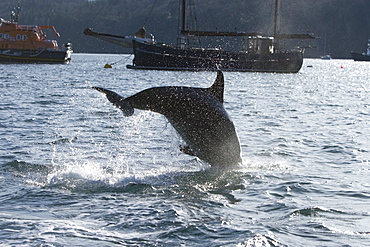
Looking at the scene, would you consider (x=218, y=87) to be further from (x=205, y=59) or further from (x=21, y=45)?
(x=21, y=45)

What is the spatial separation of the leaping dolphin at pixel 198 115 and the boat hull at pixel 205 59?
5865 cm

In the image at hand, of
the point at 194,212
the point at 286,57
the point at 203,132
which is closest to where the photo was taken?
the point at 194,212

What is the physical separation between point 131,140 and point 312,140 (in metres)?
5.88

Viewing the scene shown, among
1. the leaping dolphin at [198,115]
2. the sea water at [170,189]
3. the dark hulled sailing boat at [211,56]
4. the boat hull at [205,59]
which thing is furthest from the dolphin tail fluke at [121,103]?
the dark hulled sailing boat at [211,56]

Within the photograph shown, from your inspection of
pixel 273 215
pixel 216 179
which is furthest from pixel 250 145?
pixel 273 215

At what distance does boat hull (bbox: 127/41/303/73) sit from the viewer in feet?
235

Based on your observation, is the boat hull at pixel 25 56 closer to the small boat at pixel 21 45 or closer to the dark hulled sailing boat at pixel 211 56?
the small boat at pixel 21 45

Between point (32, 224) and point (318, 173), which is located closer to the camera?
point (32, 224)

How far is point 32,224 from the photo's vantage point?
8.84m

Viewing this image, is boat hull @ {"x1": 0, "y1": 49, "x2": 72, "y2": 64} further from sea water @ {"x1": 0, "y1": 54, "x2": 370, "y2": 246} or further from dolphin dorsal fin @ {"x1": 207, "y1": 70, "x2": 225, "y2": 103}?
dolphin dorsal fin @ {"x1": 207, "y1": 70, "x2": 225, "y2": 103}

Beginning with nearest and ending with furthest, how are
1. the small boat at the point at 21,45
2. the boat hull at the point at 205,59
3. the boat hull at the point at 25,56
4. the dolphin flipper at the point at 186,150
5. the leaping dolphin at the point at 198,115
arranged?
the leaping dolphin at the point at 198,115 → the dolphin flipper at the point at 186,150 → the boat hull at the point at 205,59 → the boat hull at the point at 25,56 → the small boat at the point at 21,45

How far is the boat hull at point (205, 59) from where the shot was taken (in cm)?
7169

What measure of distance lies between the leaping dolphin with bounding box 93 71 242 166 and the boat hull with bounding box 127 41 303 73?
5865 centimetres

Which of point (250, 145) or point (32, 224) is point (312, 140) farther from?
point (32, 224)
